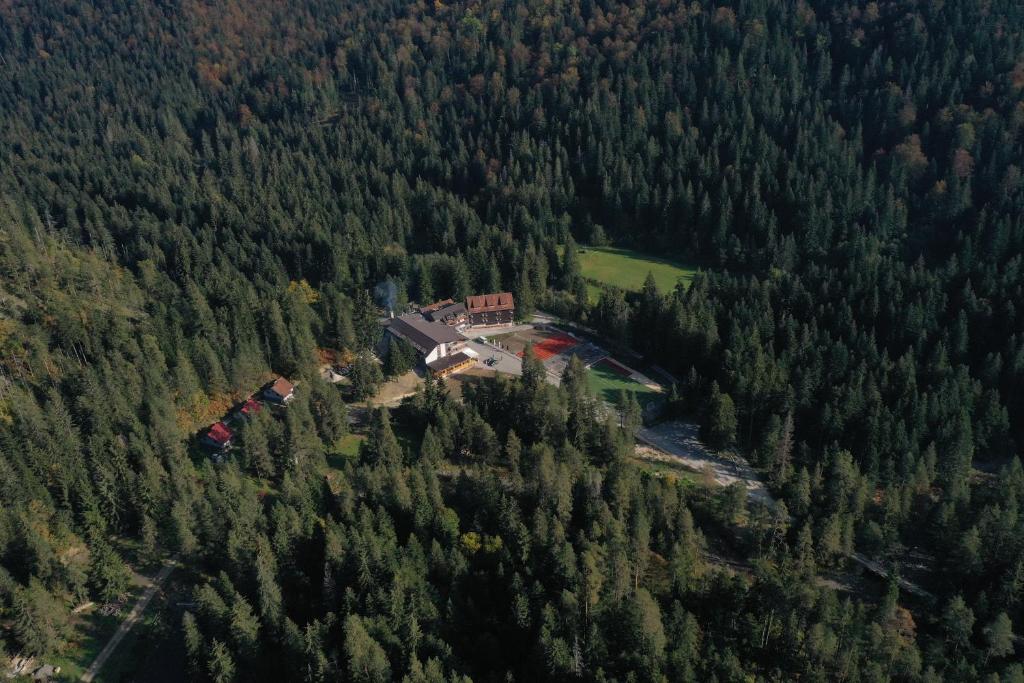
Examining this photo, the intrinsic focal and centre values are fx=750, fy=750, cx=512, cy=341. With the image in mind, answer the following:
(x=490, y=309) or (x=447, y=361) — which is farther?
(x=490, y=309)

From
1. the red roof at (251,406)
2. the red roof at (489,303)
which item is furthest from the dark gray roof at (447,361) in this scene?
the red roof at (251,406)

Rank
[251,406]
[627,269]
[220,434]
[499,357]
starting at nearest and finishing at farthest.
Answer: [220,434] < [251,406] < [499,357] < [627,269]

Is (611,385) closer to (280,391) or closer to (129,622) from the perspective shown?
(280,391)

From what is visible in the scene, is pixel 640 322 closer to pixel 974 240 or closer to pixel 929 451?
pixel 929 451

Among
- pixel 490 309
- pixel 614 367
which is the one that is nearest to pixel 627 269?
pixel 490 309

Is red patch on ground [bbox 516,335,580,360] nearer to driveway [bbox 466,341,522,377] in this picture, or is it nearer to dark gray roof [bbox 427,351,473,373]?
driveway [bbox 466,341,522,377]

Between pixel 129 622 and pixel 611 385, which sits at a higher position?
pixel 611 385

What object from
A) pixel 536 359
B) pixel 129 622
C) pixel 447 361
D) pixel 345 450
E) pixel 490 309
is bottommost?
pixel 129 622

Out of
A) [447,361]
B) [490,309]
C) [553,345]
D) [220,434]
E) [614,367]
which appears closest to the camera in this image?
[220,434]
